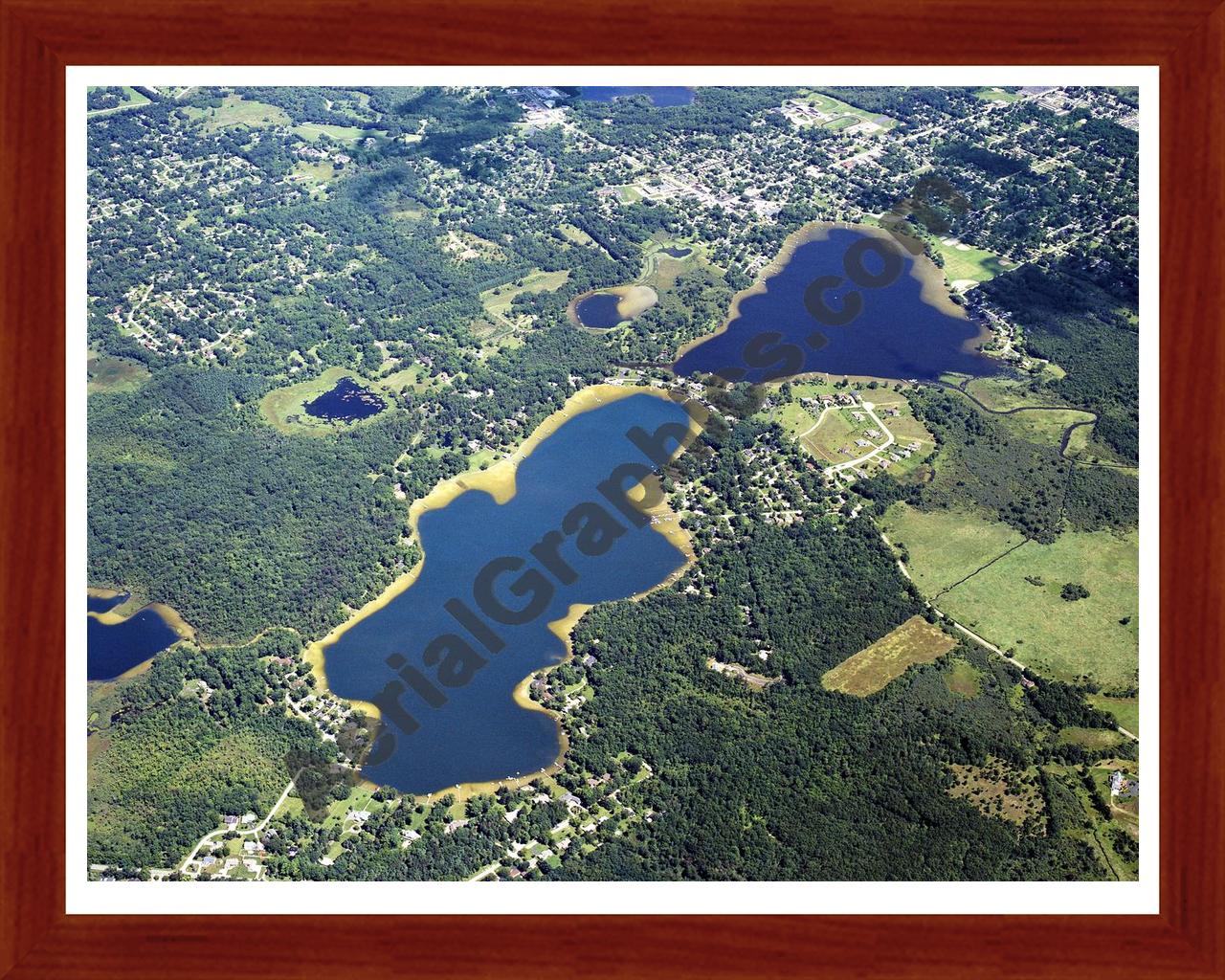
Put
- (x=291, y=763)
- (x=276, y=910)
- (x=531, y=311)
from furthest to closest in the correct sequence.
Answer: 1. (x=531, y=311)
2. (x=291, y=763)
3. (x=276, y=910)

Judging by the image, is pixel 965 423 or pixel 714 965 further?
pixel 965 423

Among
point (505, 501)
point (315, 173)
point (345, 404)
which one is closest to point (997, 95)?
point (315, 173)

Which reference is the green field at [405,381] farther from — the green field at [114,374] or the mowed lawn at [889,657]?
the mowed lawn at [889,657]

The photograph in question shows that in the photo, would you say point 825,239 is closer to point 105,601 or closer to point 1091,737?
point 1091,737

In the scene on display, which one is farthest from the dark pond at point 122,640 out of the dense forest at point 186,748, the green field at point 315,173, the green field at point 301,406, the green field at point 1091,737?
the green field at point 315,173

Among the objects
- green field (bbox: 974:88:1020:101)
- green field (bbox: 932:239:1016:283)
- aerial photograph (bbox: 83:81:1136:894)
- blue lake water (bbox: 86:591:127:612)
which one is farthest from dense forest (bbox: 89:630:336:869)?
green field (bbox: 974:88:1020:101)

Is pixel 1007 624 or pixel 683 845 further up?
pixel 1007 624
